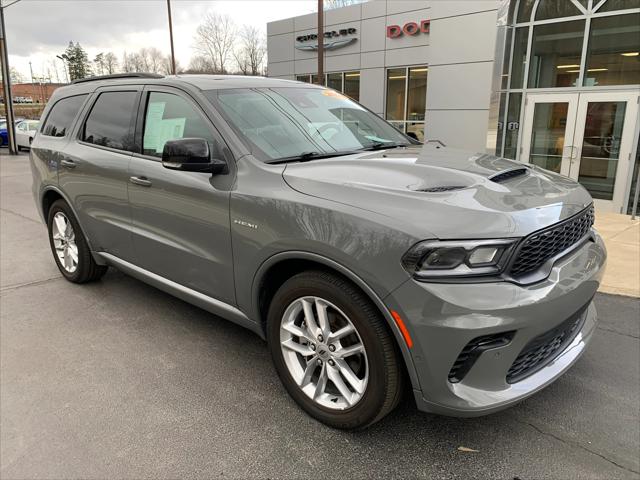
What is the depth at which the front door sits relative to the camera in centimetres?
933

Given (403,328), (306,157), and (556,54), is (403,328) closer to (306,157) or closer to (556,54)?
(306,157)

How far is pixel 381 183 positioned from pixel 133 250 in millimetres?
2291

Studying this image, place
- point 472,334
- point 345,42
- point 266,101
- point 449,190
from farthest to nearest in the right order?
point 345,42
point 266,101
point 449,190
point 472,334

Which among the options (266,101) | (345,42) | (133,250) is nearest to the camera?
(266,101)

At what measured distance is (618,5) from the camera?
9266 millimetres

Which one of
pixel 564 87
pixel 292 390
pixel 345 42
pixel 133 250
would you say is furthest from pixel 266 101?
pixel 345 42

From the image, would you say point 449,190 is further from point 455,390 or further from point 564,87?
point 564,87

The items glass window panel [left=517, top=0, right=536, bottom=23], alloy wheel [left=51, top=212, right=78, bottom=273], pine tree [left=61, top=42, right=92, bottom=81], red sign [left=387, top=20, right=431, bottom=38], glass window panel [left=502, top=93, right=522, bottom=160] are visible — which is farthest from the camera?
pine tree [left=61, top=42, right=92, bottom=81]

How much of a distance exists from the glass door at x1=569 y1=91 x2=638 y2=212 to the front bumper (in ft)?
27.8

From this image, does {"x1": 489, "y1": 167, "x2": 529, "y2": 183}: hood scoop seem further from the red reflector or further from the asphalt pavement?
the asphalt pavement

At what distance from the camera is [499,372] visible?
2.21 m

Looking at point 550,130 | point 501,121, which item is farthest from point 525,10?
point 550,130

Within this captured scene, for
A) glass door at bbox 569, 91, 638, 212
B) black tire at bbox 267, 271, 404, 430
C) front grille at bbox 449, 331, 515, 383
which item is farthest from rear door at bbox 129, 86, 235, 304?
glass door at bbox 569, 91, 638, 212

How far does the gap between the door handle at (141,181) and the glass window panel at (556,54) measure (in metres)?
9.34
